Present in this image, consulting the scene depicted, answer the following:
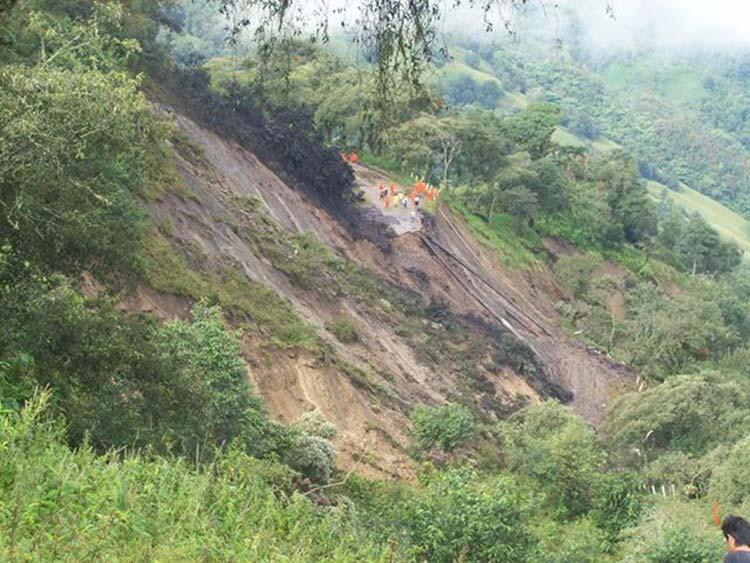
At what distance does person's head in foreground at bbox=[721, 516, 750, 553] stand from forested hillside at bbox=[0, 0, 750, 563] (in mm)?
2267

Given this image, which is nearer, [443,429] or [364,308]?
[443,429]

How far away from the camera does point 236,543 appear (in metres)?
5.60

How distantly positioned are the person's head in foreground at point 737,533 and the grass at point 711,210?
128m

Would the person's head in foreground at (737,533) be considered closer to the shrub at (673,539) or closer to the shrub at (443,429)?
the shrub at (673,539)

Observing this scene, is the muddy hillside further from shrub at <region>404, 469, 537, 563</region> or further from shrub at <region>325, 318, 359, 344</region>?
shrub at <region>404, 469, 537, 563</region>

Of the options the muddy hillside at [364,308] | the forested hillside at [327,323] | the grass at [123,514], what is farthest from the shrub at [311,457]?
the grass at [123,514]

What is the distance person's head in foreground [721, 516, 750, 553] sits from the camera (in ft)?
19.5

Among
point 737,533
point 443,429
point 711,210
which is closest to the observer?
point 737,533

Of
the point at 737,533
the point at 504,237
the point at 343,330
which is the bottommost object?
the point at 504,237

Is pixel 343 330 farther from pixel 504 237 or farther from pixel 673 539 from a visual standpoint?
pixel 504 237

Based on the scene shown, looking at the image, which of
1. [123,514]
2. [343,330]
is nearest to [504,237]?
[343,330]

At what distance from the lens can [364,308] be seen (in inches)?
1262

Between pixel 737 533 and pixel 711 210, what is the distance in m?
142

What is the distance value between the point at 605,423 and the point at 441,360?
604cm
